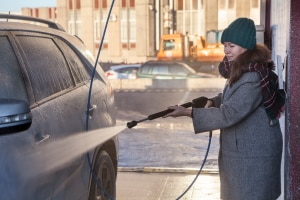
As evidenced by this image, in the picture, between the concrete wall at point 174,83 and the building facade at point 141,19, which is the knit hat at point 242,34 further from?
the building facade at point 141,19

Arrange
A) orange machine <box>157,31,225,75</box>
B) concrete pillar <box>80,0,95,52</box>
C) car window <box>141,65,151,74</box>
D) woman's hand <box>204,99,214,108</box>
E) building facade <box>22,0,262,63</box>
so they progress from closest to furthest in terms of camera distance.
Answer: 1. woman's hand <box>204,99,214,108</box>
2. car window <box>141,65,151,74</box>
3. orange machine <box>157,31,225,75</box>
4. building facade <box>22,0,262,63</box>
5. concrete pillar <box>80,0,95,52</box>

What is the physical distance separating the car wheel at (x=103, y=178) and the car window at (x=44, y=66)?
0.67 metres

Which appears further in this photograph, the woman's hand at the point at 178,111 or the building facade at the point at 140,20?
the building facade at the point at 140,20

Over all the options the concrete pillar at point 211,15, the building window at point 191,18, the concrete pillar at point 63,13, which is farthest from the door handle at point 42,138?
the concrete pillar at point 63,13

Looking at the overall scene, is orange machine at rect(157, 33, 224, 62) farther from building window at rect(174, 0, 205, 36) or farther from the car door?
the car door

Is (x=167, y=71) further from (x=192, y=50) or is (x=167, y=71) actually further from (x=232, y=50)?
(x=232, y=50)

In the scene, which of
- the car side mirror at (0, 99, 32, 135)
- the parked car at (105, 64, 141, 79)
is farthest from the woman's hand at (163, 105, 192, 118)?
the parked car at (105, 64, 141, 79)

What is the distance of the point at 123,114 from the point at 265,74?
11.7 metres

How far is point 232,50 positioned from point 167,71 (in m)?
20.2

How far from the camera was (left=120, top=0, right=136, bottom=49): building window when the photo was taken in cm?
4194

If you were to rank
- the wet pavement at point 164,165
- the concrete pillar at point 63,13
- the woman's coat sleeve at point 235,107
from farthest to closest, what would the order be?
the concrete pillar at point 63,13 → the wet pavement at point 164,165 → the woman's coat sleeve at point 235,107

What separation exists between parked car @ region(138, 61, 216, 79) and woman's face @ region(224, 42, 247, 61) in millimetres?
19672

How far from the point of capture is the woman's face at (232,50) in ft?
10.3

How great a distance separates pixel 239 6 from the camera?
4038 cm
